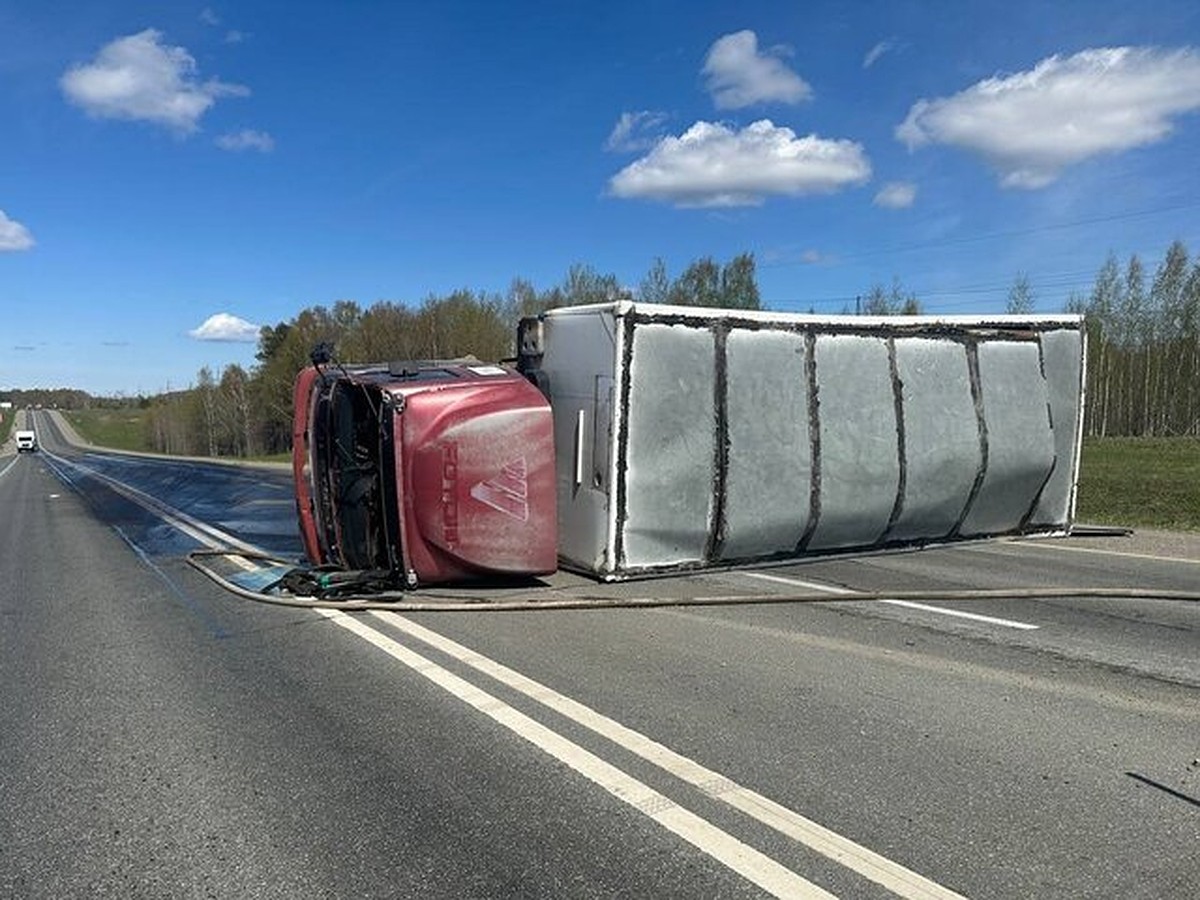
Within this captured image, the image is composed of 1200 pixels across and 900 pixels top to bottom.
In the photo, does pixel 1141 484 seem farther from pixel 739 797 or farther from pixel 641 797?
pixel 641 797

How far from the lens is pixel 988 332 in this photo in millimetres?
9852

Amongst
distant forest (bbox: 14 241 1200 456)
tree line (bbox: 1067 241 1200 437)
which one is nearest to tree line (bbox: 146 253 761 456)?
distant forest (bbox: 14 241 1200 456)

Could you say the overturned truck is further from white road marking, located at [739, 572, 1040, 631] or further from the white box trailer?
white road marking, located at [739, 572, 1040, 631]

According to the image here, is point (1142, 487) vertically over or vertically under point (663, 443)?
under

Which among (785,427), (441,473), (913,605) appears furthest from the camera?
(785,427)

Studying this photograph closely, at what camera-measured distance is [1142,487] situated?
17891 millimetres

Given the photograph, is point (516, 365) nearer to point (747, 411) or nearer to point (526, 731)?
point (747, 411)

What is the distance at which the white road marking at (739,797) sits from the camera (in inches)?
116

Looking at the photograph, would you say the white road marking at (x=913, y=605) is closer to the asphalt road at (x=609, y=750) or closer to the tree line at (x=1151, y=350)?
the asphalt road at (x=609, y=750)

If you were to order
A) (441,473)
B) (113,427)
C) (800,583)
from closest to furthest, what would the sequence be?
(441,473) < (800,583) < (113,427)

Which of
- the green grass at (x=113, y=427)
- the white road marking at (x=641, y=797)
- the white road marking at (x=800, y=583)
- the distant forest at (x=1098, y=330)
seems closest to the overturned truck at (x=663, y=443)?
the white road marking at (x=800, y=583)

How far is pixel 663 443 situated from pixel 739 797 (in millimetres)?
4524

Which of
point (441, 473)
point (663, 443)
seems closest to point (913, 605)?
point (663, 443)

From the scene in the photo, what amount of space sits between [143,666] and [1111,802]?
17.6 feet
